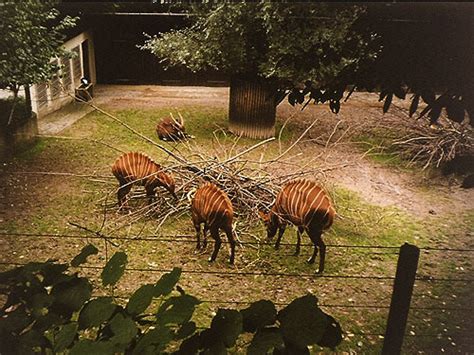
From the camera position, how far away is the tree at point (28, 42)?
3016 mm

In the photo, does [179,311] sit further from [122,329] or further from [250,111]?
[250,111]

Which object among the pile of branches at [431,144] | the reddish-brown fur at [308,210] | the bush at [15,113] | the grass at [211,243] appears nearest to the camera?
the grass at [211,243]

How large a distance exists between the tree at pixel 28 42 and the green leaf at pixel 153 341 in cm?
240

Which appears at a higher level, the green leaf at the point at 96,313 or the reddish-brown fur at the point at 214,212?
the green leaf at the point at 96,313

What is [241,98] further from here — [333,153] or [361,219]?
[361,219]

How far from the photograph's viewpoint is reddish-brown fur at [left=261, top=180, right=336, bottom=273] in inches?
111

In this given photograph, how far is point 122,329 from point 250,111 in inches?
180

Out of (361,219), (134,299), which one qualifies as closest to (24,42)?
(361,219)

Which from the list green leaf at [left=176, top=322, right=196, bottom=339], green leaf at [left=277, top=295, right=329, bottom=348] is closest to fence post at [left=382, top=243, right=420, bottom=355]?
green leaf at [left=277, top=295, right=329, bottom=348]

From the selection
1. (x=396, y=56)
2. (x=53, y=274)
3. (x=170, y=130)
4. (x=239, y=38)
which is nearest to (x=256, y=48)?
(x=239, y=38)

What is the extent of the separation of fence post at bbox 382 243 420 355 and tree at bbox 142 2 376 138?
52 centimetres


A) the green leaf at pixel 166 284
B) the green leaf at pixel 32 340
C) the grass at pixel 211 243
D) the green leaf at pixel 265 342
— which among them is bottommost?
the grass at pixel 211 243

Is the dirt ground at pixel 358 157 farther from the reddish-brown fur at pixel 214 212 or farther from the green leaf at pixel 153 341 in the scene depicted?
the green leaf at pixel 153 341

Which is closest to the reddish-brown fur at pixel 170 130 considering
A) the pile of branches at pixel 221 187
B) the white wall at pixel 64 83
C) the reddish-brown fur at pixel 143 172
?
the white wall at pixel 64 83
